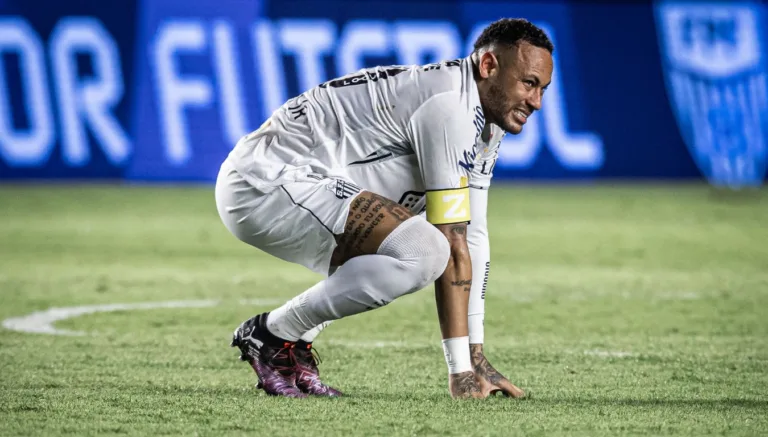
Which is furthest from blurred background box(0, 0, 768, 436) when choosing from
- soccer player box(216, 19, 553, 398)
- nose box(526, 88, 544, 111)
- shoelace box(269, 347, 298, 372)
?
nose box(526, 88, 544, 111)

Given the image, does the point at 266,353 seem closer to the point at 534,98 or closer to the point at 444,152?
the point at 444,152

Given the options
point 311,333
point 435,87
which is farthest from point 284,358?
point 435,87

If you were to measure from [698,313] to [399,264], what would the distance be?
3.26m

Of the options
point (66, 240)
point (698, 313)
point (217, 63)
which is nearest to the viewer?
point (698, 313)

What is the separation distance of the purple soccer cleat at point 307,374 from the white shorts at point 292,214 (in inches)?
12.7

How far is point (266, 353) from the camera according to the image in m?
4.66

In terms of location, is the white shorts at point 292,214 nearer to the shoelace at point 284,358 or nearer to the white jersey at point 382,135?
the white jersey at point 382,135

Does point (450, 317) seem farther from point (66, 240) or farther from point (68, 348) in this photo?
point (66, 240)

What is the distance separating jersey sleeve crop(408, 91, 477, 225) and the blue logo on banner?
1360 cm

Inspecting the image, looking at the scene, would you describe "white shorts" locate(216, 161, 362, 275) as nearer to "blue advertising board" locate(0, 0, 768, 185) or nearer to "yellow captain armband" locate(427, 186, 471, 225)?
"yellow captain armband" locate(427, 186, 471, 225)

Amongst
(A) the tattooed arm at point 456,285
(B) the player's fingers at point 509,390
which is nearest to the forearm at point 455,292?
(A) the tattooed arm at point 456,285

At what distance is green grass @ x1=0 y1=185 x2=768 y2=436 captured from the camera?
4.09 m

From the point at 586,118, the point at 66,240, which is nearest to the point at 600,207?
the point at 586,118

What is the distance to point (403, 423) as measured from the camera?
398cm
